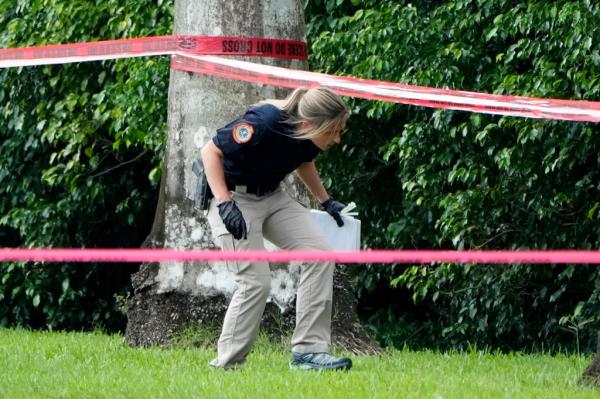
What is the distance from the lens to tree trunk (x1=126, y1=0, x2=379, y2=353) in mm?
7824

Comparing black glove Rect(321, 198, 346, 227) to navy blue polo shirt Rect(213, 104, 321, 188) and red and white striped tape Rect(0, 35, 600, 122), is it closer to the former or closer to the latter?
navy blue polo shirt Rect(213, 104, 321, 188)

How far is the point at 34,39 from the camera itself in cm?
1230

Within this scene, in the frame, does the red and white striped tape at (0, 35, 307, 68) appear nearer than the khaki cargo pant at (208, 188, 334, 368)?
No

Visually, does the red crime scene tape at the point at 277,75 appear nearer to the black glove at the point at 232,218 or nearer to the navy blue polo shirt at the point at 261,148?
the black glove at the point at 232,218

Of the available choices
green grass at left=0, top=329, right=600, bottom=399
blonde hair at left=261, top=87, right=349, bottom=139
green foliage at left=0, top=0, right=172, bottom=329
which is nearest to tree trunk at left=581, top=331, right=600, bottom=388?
green grass at left=0, top=329, right=600, bottom=399

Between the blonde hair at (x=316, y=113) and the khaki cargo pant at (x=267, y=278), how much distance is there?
18.1 inches

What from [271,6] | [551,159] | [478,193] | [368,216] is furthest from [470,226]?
[271,6]

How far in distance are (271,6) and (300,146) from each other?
69.9 inches

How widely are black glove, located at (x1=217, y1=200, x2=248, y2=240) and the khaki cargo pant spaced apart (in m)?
0.19

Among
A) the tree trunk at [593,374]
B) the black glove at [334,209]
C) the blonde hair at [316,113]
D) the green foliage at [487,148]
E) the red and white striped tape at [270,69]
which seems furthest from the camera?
the green foliage at [487,148]

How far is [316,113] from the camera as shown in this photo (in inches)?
246

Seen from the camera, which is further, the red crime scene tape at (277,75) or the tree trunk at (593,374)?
the red crime scene tape at (277,75)

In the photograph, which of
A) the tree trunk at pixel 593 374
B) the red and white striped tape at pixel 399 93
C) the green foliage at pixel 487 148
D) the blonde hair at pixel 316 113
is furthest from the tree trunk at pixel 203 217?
the green foliage at pixel 487 148

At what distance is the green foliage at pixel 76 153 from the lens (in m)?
11.4
